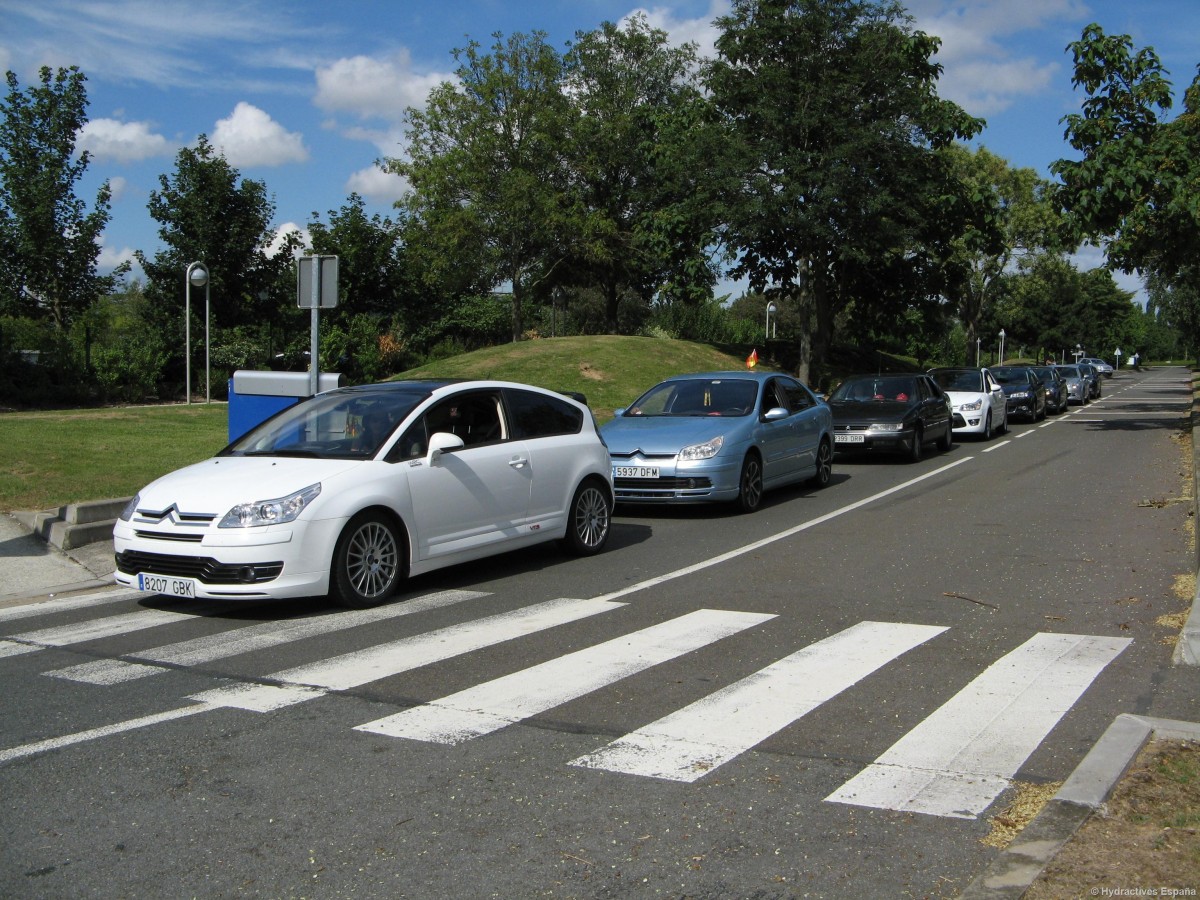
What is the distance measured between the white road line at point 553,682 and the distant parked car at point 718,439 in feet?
16.4

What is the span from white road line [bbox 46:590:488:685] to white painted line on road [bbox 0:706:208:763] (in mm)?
820

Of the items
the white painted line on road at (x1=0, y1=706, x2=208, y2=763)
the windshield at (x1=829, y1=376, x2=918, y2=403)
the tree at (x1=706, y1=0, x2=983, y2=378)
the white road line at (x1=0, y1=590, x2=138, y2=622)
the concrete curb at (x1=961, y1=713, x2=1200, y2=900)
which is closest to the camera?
the concrete curb at (x1=961, y1=713, x2=1200, y2=900)

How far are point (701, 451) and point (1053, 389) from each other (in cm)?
2604

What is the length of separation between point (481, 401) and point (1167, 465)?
14.1 meters

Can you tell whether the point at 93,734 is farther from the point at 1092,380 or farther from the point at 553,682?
the point at 1092,380

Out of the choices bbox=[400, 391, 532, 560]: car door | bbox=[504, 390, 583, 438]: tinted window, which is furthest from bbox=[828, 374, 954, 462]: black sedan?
bbox=[400, 391, 532, 560]: car door

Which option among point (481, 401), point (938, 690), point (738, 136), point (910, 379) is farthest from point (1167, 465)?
point (738, 136)

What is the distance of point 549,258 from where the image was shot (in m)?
49.2

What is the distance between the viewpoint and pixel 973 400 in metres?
24.8

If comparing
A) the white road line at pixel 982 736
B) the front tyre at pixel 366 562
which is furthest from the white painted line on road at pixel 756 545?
the white road line at pixel 982 736

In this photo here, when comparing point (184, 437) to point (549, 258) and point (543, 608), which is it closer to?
point (543, 608)

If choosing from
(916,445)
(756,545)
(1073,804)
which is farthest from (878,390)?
(1073,804)

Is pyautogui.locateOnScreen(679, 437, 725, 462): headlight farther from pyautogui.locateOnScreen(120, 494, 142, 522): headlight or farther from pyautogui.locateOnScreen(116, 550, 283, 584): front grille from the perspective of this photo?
pyautogui.locateOnScreen(120, 494, 142, 522): headlight

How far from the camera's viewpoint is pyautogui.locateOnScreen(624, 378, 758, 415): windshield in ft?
46.6
